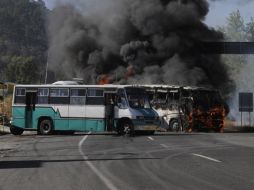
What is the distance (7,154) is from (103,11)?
124 ft

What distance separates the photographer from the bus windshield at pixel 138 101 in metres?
28.2

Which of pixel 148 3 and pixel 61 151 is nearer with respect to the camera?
pixel 61 151

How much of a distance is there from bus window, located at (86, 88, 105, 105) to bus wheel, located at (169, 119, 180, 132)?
7.35 meters

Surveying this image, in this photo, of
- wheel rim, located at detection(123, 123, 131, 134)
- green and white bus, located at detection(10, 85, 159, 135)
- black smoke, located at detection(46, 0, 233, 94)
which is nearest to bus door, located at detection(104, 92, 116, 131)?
green and white bus, located at detection(10, 85, 159, 135)

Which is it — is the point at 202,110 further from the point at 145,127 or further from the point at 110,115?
the point at 110,115

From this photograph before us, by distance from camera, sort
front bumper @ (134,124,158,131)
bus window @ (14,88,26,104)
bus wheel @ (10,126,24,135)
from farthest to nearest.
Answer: bus wheel @ (10,126,24,135) → bus window @ (14,88,26,104) → front bumper @ (134,124,158,131)

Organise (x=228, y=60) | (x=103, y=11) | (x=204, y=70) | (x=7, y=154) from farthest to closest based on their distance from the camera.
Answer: (x=228, y=60) → (x=103, y=11) → (x=204, y=70) → (x=7, y=154)

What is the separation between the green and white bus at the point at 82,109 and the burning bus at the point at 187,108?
591cm

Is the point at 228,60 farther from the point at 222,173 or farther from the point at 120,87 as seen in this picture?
the point at 222,173

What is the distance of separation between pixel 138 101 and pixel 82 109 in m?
3.02

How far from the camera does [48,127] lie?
29844 mm

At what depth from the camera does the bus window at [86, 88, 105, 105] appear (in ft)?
95.0

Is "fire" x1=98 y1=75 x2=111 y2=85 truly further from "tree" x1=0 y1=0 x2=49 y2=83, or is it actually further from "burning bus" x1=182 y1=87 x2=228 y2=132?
"tree" x1=0 y1=0 x2=49 y2=83

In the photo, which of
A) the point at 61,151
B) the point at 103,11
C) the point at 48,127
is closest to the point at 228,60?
the point at 103,11
